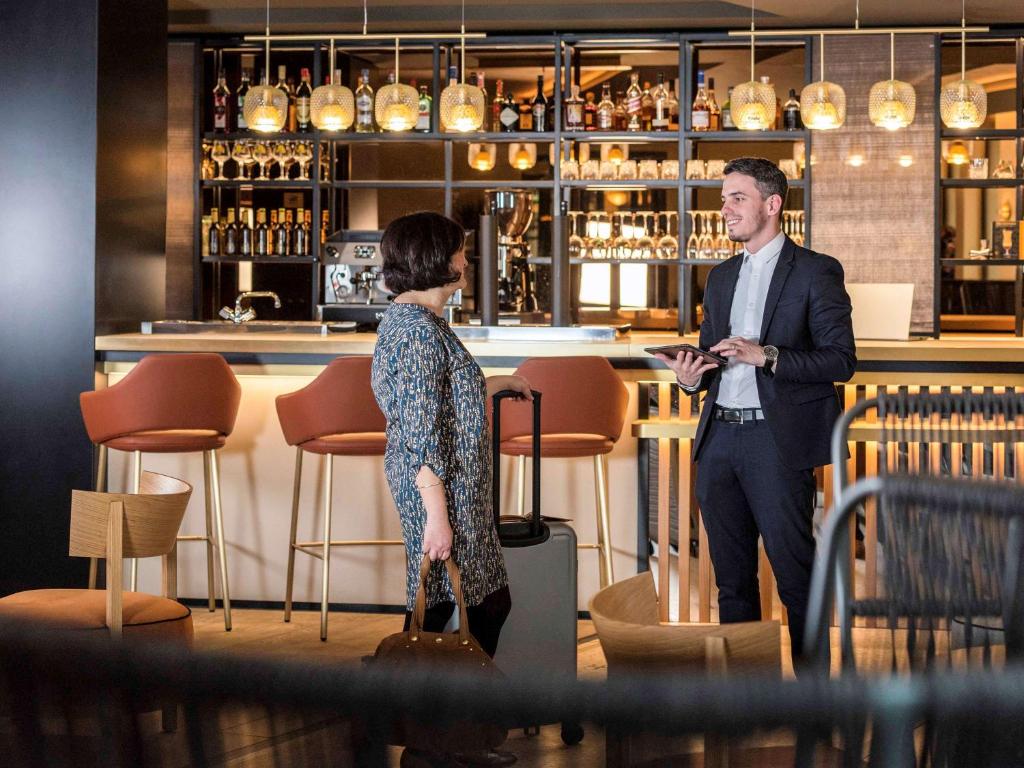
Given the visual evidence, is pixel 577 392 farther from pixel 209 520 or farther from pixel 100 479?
pixel 100 479

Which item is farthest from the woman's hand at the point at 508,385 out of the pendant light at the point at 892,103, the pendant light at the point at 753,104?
the pendant light at the point at 892,103

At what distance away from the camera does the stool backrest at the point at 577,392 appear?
428cm

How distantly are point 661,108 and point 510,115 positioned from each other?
0.89 metres

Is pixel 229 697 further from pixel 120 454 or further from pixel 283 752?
pixel 120 454

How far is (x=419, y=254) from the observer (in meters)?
2.69

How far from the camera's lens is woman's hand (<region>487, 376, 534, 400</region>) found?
302 centimetres

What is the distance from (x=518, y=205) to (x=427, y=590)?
10.6 ft

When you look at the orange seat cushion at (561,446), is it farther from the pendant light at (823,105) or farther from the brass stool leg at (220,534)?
the pendant light at (823,105)

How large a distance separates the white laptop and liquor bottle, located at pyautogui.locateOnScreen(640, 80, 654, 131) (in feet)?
9.16

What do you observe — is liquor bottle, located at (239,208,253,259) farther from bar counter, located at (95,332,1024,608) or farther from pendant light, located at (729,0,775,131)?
pendant light, located at (729,0,775,131)

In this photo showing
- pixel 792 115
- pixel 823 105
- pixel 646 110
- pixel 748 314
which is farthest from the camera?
pixel 646 110

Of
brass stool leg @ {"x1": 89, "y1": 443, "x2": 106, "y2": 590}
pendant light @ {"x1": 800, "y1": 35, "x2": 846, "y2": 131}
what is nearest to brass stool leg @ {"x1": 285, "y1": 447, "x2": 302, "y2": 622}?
brass stool leg @ {"x1": 89, "y1": 443, "x2": 106, "y2": 590}

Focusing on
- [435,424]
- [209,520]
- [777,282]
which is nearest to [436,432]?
[435,424]

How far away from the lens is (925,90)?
7.15 meters
